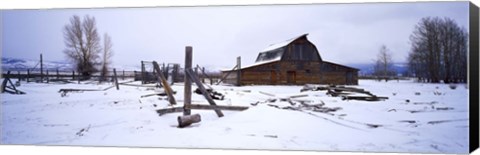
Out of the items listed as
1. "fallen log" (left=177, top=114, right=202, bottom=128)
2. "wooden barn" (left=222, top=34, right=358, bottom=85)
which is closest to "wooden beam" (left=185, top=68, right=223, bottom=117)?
"fallen log" (left=177, top=114, right=202, bottom=128)

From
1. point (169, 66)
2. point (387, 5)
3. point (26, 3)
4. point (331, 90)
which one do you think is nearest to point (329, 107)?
point (331, 90)

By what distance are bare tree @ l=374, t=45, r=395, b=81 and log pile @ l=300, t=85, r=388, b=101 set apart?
1.27 ft

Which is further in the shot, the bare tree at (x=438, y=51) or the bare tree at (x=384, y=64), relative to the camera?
the bare tree at (x=384, y=64)

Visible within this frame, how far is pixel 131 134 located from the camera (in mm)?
8961

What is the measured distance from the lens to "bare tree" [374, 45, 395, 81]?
8.27 m

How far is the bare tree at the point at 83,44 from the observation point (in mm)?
9219

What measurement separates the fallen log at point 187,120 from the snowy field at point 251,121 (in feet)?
0.30

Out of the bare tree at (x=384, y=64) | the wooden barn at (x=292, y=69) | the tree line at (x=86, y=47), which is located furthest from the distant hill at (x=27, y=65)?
the bare tree at (x=384, y=64)

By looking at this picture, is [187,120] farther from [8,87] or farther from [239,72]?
[8,87]

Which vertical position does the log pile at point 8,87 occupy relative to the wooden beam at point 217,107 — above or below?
above

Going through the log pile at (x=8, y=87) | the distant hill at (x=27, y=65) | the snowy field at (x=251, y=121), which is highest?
the distant hill at (x=27, y=65)

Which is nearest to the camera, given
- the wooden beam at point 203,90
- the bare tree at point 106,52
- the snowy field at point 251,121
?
the snowy field at point 251,121

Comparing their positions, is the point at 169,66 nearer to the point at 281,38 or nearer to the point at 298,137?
the point at 281,38

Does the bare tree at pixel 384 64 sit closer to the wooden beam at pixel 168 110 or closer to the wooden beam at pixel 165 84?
the wooden beam at pixel 168 110
